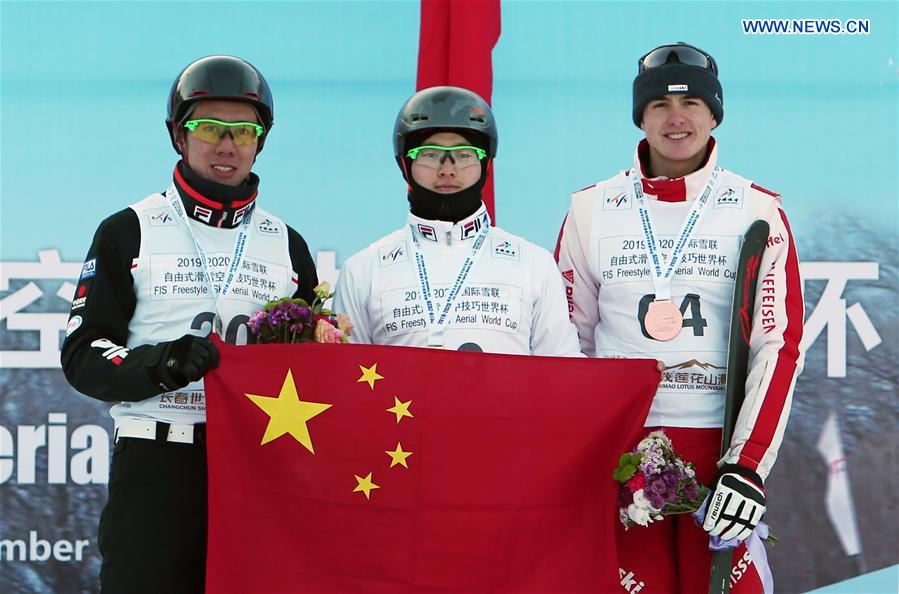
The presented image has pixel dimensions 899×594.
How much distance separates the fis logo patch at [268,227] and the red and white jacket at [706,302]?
98cm

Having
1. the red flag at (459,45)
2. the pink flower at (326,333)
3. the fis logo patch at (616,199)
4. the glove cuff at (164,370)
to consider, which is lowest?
the glove cuff at (164,370)

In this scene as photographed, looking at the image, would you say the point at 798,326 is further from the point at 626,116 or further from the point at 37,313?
the point at 37,313

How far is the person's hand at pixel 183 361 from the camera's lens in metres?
2.40

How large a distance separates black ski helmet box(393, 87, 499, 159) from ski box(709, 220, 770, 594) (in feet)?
2.73

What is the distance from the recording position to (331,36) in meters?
4.33

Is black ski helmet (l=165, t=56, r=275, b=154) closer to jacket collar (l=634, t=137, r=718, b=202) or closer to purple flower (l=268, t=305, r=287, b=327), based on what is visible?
purple flower (l=268, t=305, r=287, b=327)

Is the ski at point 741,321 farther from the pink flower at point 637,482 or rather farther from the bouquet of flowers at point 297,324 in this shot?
the bouquet of flowers at point 297,324

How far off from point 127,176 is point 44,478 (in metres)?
1.41

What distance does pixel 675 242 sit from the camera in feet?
9.46

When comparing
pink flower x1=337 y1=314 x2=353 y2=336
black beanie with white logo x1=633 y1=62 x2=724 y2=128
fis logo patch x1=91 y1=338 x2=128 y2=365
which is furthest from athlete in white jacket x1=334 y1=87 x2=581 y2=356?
fis logo patch x1=91 y1=338 x2=128 y2=365

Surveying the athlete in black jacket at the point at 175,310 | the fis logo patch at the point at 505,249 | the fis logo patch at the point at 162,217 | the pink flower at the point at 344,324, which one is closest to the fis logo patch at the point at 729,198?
the fis logo patch at the point at 505,249

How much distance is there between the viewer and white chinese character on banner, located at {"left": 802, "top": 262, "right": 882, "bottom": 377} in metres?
4.30

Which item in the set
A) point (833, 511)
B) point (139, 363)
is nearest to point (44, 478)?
point (139, 363)

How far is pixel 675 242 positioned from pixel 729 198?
→ 9.0 inches
